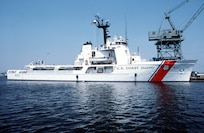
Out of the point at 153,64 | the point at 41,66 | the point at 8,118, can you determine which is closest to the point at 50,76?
the point at 41,66

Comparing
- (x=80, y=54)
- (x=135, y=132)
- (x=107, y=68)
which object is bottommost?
(x=135, y=132)

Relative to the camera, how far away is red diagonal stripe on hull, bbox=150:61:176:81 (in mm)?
40094

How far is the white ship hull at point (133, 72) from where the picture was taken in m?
40.6

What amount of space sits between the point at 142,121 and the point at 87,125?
11.3 feet

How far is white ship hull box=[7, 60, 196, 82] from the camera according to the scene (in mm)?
40594

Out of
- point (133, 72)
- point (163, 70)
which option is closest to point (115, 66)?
point (133, 72)

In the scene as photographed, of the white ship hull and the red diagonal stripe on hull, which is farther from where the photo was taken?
the white ship hull

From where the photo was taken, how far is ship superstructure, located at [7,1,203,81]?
135 ft

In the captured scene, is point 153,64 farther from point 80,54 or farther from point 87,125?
point 87,125

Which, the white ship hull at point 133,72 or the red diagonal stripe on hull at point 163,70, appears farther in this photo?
the white ship hull at point 133,72

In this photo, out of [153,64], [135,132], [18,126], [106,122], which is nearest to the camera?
[135,132]

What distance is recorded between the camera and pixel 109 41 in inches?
1939

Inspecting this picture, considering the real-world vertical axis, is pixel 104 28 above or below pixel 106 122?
above

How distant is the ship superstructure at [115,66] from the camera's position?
41219mm
